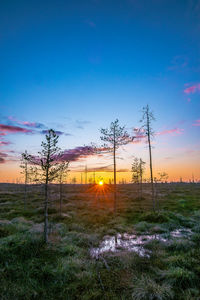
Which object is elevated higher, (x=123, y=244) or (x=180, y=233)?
(x=123, y=244)

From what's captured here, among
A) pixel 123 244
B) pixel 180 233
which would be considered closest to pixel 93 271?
pixel 123 244

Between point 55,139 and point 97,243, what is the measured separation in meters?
7.91

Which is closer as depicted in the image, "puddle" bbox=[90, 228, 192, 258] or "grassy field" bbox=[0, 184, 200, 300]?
"grassy field" bbox=[0, 184, 200, 300]

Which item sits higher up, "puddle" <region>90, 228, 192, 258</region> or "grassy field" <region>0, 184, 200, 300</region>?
"grassy field" <region>0, 184, 200, 300</region>

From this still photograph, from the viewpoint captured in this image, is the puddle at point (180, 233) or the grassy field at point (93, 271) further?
the puddle at point (180, 233)

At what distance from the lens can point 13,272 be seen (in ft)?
23.4

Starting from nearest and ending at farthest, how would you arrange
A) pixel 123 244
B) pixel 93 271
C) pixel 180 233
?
1. pixel 93 271
2. pixel 123 244
3. pixel 180 233

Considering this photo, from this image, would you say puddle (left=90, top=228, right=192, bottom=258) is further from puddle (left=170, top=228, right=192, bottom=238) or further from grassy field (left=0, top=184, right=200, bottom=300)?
puddle (left=170, top=228, right=192, bottom=238)

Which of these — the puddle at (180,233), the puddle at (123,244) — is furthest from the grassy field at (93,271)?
the puddle at (180,233)

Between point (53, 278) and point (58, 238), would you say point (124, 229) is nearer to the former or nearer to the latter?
point (58, 238)

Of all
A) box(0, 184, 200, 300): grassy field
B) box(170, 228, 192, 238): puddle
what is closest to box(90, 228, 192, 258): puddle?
box(0, 184, 200, 300): grassy field

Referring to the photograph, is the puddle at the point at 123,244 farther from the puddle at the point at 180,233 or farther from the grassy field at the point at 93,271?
the puddle at the point at 180,233

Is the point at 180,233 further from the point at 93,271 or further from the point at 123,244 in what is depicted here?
the point at 93,271

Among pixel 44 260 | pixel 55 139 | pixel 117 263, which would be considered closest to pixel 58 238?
pixel 44 260
